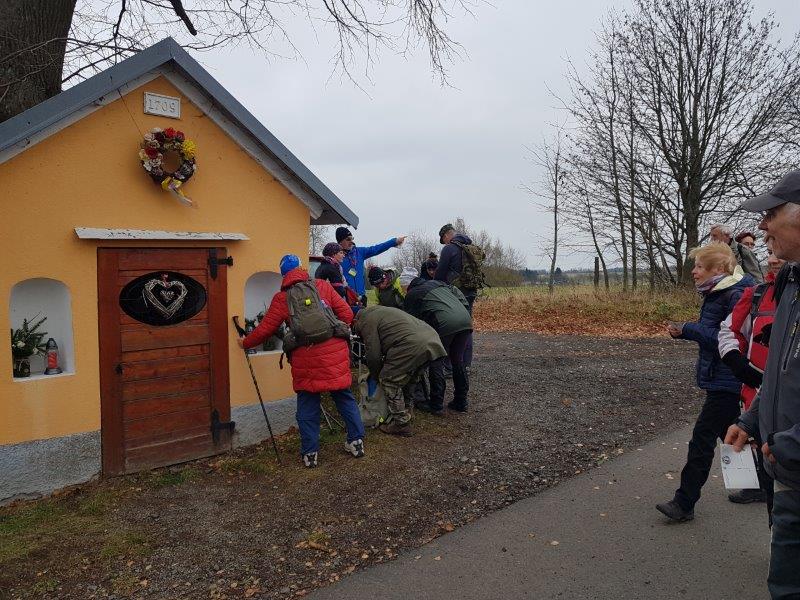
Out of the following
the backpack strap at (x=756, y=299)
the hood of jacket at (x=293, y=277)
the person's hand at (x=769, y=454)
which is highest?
the hood of jacket at (x=293, y=277)

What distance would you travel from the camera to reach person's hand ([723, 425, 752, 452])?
2.64 metres

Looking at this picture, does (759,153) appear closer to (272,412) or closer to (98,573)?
(272,412)

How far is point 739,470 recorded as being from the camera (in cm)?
350

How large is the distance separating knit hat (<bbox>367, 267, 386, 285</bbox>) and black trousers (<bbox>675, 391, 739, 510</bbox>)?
4249 millimetres

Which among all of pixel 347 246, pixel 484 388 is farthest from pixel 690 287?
pixel 347 246

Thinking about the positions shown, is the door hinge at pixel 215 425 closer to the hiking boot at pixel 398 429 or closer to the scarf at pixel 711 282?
the hiking boot at pixel 398 429

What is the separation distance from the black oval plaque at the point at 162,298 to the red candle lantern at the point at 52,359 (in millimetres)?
670

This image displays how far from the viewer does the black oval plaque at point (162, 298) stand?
5.42m

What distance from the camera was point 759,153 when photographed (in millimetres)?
16750

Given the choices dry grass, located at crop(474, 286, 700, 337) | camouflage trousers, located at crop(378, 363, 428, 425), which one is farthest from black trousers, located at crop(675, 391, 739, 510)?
dry grass, located at crop(474, 286, 700, 337)

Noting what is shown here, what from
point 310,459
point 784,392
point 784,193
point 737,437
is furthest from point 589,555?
point 310,459

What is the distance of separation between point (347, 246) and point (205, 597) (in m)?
5.02

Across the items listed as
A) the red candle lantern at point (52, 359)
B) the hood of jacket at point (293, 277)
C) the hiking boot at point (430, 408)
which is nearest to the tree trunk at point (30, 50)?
the red candle lantern at point (52, 359)

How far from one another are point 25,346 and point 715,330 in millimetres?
5447
